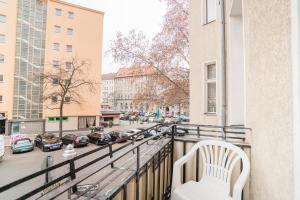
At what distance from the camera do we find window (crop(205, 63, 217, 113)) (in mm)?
5344

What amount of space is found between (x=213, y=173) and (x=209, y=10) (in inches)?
195

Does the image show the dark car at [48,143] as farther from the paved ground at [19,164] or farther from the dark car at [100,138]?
the dark car at [100,138]

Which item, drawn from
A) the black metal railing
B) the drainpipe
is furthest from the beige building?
the drainpipe

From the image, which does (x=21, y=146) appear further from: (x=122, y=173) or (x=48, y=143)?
(x=122, y=173)

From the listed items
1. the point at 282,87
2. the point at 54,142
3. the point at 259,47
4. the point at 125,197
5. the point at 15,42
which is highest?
the point at 15,42

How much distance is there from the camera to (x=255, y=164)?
216 cm

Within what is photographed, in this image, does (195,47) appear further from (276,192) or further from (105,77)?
(105,77)

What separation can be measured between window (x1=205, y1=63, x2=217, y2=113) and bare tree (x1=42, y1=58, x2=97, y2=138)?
13178 millimetres

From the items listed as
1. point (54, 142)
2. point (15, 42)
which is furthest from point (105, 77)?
point (54, 142)

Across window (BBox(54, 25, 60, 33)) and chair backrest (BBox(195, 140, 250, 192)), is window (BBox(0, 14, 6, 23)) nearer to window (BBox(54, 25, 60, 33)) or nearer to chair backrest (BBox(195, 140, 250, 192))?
window (BBox(54, 25, 60, 33))

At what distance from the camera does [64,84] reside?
16.6m

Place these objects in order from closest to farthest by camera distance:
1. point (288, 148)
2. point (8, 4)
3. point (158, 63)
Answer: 1. point (288, 148)
2. point (158, 63)
3. point (8, 4)

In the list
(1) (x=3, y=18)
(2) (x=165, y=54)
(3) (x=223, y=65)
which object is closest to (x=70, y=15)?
(1) (x=3, y=18)

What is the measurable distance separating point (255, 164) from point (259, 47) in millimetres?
1238
